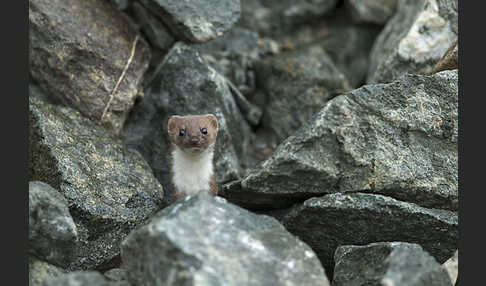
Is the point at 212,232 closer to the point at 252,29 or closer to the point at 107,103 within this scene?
the point at 107,103

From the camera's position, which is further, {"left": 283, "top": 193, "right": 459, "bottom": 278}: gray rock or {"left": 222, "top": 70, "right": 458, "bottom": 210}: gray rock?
{"left": 222, "top": 70, "right": 458, "bottom": 210}: gray rock

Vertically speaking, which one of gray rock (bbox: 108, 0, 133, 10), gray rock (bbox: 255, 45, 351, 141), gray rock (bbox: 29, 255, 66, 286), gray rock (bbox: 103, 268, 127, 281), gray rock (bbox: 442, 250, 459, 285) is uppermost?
gray rock (bbox: 108, 0, 133, 10)

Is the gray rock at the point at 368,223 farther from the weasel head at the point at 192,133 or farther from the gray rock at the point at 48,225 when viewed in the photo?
the gray rock at the point at 48,225

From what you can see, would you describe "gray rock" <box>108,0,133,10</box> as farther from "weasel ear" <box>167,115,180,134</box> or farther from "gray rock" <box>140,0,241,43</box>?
"weasel ear" <box>167,115,180,134</box>

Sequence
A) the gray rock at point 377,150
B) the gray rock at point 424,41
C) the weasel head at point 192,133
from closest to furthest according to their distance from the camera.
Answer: the gray rock at point 377,150, the weasel head at point 192,133, the gray rock at point 424,41

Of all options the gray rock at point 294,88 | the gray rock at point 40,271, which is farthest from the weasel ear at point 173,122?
the gray rock at point 294,88

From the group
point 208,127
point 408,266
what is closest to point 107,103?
point 208,127

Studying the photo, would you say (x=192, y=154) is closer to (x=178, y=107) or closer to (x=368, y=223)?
(x=178, y=107)

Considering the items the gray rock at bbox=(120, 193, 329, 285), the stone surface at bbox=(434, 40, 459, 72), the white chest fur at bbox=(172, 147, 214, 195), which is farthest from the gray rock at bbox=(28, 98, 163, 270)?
the stone surface at bbox=(434, 40, 459, 72)
